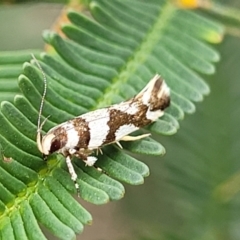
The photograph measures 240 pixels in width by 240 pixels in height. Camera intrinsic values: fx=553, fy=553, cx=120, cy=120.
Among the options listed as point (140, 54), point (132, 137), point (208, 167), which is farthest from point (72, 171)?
point (208, 167)

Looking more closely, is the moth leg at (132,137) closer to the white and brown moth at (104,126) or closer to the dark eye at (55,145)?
the white and brown moth at (104,126)

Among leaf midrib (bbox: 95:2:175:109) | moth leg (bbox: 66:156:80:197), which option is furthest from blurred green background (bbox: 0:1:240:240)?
moth leg (bbox: 66:156:80:197)

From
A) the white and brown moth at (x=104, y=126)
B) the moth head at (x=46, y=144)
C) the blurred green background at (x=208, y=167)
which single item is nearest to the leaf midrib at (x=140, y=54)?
the white and brown moth at (x=104, y=126)

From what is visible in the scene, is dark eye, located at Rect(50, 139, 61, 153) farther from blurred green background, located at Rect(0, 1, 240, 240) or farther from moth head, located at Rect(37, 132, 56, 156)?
blurred green background, located at Rect(0, 1, 240, 240)

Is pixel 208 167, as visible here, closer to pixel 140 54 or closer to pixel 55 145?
pixel 140 54

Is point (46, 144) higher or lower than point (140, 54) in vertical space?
lower

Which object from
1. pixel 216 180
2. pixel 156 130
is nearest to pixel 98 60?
pixel 156 130

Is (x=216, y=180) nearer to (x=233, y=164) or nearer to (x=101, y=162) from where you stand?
(x=233, y=164)
